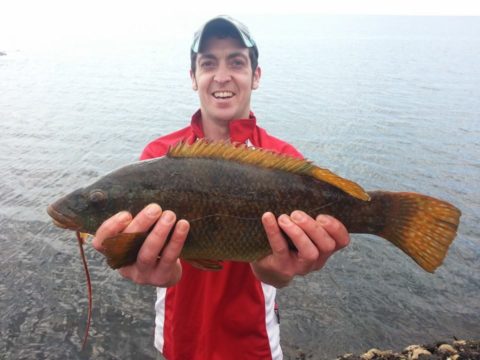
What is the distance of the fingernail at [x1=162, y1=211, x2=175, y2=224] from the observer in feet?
9.35

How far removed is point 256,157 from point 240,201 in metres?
0.37

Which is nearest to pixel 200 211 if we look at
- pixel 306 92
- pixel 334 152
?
pixel 334 152

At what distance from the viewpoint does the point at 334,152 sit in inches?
703

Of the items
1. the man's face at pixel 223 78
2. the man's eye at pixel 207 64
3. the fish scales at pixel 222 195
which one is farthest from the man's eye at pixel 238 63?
the fish scales at pixel 222 195

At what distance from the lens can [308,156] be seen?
56.7 feet

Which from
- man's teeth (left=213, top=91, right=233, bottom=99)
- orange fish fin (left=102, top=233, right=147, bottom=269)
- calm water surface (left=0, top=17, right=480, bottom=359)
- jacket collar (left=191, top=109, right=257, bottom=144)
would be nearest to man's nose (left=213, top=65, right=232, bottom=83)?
man's teeth (left=213, top=91, right=233, bottom=99)

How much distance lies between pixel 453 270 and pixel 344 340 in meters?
4.27

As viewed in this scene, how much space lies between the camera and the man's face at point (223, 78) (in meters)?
4.62

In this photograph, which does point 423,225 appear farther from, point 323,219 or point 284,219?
point 284,219

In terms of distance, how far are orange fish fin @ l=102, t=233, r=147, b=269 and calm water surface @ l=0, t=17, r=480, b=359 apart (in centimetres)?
539

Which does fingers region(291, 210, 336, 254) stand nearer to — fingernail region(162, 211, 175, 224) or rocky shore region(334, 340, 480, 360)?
fingernail region(162, 211, 175, 224)

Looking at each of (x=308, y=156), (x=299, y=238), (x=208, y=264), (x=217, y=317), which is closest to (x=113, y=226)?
(x=208, y=264)

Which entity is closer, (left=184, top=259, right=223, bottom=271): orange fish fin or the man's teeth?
(left=184, top=259, right=223, bottom=271): orange fish fin

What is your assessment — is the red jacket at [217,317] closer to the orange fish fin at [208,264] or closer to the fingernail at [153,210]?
the orange fish fin at [208,264]
